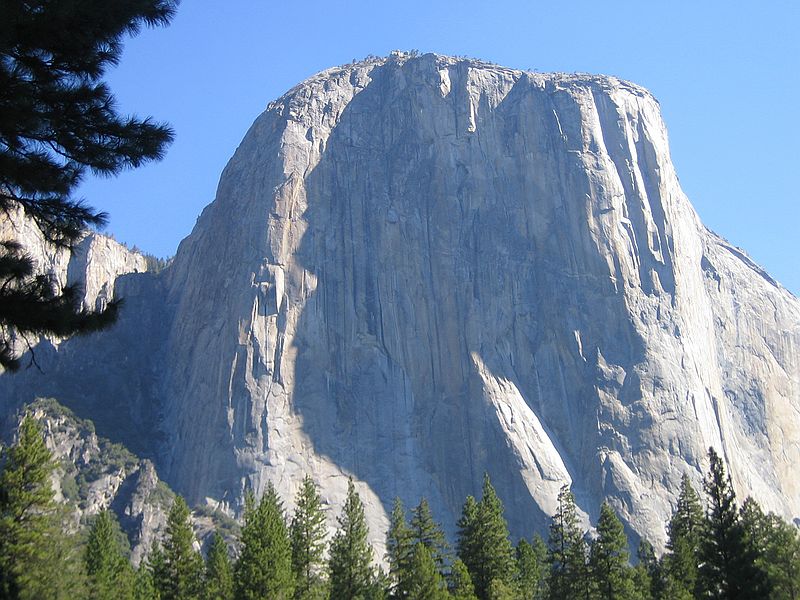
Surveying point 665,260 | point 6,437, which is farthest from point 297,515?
point 665,260

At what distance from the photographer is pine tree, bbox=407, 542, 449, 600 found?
151 ft

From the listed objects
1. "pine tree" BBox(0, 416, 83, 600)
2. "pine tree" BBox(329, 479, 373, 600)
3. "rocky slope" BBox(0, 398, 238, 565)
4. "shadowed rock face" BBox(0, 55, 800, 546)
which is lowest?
"pine tree" BBox(0, 416, 83, 600)

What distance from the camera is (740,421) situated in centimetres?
12206

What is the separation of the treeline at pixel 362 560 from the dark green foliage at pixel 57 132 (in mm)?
19735

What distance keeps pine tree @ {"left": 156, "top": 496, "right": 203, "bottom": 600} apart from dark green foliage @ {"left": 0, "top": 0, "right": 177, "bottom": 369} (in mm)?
34374

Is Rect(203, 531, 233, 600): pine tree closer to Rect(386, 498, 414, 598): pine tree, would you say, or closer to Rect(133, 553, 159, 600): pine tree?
Rect(133, 553, 159, 600): pine tree

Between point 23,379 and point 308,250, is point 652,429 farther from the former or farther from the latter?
point 23,379

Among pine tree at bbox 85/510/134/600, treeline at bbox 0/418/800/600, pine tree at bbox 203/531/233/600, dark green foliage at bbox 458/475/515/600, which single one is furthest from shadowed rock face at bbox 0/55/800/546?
pine tree at bbox 85/510/134/600

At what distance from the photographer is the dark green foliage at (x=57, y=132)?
14234 mm

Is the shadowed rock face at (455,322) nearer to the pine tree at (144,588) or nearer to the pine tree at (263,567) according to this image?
the pine tree at (144,588)

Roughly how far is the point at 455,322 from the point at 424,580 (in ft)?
229

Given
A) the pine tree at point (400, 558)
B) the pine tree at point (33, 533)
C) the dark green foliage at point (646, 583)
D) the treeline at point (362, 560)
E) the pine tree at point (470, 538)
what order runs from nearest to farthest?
the pine tree at point (33, 533), the treeline at point (362, 560), the pine tree at point (400, 558), the dark green foliage at point (646, 583), the pine tree at point (470, 538)

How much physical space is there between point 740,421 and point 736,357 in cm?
934

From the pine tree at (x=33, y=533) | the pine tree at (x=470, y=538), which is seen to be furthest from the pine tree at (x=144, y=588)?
the pine tree at (x=470, y=538)
